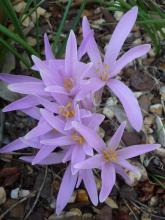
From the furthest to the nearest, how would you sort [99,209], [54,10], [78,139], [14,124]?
[54,10], [14,124], [99,209], [78,139]

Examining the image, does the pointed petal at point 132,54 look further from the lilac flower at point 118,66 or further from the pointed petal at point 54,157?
the pointed petal at point 54,157

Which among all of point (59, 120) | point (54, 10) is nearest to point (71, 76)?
point (59, 120)

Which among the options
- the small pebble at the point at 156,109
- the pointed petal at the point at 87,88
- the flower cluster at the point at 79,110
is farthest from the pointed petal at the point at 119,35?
the small pebble at the point at 156,109

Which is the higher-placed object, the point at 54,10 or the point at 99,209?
the point at 54,10

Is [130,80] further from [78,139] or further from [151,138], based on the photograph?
[78,139]

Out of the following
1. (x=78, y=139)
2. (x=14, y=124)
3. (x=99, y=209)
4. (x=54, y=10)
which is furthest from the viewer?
(x=54, y=10)

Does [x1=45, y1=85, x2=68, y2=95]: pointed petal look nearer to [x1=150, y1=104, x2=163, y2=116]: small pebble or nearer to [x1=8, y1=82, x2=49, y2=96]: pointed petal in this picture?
[x1=8, y1=82, x2=49, y2=96]: pointed petal
